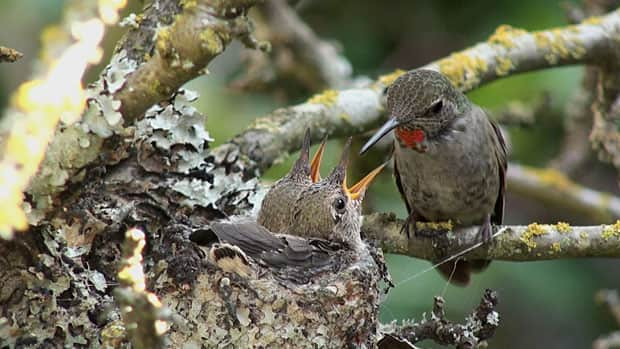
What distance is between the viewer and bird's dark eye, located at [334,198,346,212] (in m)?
3.74

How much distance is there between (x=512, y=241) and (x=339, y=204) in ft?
2.17

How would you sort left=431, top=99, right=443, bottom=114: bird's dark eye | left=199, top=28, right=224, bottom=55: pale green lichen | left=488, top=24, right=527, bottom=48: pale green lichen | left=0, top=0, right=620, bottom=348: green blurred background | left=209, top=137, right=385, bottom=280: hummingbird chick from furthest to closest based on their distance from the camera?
1. left=0, top=0, right=620, bottom=348: green blurred background
2. left=488, top=24, right=527, bottom=48: pale green lichen
3. left=431, top=99, right=443, bottom=114: bird's dark eye
4. left=209, top=137, right=385, bottom=280: hummingbird chick
5. left=199, top=28, right=224, bottom=55: pale green lichen

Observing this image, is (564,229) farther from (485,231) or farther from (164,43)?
(164,43)

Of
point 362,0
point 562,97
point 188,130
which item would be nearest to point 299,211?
point 188,130

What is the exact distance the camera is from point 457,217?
14.1 feet

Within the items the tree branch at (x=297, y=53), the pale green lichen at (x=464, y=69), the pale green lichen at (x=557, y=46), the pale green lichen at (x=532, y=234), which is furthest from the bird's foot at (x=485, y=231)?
the tree branch at (x=297, y=53)

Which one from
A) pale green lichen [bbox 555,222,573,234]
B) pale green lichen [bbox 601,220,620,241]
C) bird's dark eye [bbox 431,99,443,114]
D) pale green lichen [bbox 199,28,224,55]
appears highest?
pale green lichen [bbox 199,28,224,55]

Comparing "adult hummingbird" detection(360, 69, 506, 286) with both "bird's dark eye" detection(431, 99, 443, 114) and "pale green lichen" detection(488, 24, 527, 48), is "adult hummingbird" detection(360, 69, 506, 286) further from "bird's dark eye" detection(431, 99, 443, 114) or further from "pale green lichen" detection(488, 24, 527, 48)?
"pale green lichen" detection(488, 24, 527, 48)

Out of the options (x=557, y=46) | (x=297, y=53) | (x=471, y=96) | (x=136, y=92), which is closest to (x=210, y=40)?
(x=136, y=92)

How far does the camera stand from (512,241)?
3.64 m

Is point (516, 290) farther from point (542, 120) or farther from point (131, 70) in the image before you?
point (131, 70)

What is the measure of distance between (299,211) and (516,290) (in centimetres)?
326

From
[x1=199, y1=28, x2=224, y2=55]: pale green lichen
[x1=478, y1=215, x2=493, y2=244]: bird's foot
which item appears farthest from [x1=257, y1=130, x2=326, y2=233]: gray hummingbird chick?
[x1=199, y1=28, x2=224, y2=55]: pale green lichen

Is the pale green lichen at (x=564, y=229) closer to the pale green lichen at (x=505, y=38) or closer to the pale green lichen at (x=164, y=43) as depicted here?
the pale green lichen at (x=505, y=38)
